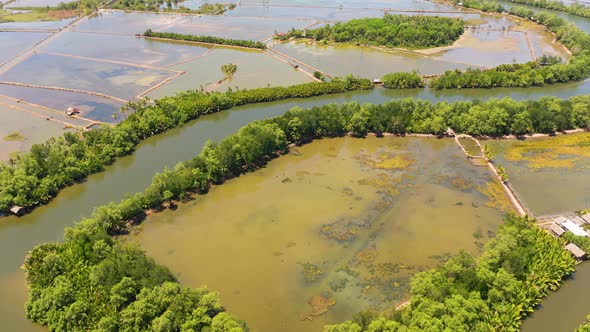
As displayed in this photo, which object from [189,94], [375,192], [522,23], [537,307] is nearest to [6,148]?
[189,94]

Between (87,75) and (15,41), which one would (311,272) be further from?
(15,41)

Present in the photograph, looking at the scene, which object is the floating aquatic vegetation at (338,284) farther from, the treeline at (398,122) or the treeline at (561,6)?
the treeline at (561,6)

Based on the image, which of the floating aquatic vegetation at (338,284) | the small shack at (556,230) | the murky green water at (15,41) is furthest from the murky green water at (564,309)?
the murky green water at (15,41)

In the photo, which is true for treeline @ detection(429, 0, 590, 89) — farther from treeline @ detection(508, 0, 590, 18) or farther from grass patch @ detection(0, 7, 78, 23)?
grass patch @ detection(0, 7, 78, 23)

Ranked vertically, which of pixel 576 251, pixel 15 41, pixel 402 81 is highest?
pixel 15 41

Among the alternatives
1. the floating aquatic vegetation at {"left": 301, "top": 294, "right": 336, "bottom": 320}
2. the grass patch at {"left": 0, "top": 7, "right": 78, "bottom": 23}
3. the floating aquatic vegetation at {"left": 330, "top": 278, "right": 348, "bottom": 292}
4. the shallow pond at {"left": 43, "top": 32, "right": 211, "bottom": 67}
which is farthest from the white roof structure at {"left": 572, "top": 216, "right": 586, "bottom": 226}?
the grass patch at {"left": 0, "top": 7, "right": 78, "bottom": 23}

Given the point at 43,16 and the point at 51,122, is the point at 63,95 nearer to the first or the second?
the point at 51,122

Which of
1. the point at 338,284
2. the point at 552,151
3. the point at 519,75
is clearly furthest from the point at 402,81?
the point at 338,284
